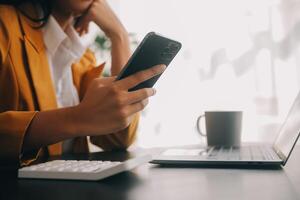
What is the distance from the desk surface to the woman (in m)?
0.11

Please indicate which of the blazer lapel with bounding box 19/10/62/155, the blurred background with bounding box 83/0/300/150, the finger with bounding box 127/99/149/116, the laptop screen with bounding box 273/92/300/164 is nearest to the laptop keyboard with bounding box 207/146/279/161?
the laptop screen with bounding box 273/92/300/164

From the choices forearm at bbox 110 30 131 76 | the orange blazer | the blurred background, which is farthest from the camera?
the blurred background

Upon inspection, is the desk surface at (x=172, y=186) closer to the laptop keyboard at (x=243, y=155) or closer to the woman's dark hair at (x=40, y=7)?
the laptop keyboard at (x=243, y=155)

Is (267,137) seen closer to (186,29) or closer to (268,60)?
(268,60)

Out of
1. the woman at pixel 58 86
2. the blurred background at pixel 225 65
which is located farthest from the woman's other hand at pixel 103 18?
the blurred background at pixel 225 65

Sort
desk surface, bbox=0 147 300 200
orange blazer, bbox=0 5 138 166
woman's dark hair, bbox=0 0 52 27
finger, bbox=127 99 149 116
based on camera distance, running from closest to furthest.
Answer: desk surface, bbox=0 147 300 200 → finger, bbox=127 99 149 116 → orange blazer, bbox=0 5 138 166 → woman's dark hair, bbox=0 0 52 27

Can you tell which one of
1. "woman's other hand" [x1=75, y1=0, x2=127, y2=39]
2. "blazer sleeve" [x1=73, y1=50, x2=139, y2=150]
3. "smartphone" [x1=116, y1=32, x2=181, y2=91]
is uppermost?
"woman's other hand" [x1=75, y1=0, x2=127, y2=39]

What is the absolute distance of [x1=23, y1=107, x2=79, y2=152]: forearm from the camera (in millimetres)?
627

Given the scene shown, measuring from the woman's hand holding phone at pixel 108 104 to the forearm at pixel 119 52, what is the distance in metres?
0.49

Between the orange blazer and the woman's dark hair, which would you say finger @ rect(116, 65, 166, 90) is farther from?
the woman's dark hair

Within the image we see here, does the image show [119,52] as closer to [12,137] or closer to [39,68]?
[39,68]

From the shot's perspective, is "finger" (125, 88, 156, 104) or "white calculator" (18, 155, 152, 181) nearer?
"white calculator" (18, 155, 152, 181)

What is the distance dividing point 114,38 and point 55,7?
0.20 m

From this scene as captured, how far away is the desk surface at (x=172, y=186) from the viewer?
0.38m
